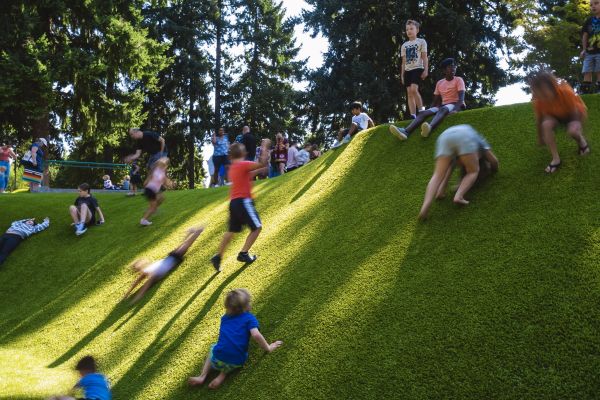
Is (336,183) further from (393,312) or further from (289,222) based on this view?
(393,312)

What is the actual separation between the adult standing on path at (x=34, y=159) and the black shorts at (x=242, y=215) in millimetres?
13620

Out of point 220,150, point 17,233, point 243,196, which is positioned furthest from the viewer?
point 220,150

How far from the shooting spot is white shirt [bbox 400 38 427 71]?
394 inches

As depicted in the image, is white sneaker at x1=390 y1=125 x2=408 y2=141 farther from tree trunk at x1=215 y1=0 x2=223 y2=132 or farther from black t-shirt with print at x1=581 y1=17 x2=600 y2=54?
tree trunk at x1=215 y1=0 x2=223 y2=132

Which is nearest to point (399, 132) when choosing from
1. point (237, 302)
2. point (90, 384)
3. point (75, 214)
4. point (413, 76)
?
point (413, 76)

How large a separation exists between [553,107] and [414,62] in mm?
4050

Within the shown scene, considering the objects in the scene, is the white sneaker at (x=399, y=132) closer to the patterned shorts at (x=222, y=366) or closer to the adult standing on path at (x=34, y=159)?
the patterned shorts at (x=222, y=366)

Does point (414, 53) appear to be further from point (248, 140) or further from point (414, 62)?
point (248, 140)

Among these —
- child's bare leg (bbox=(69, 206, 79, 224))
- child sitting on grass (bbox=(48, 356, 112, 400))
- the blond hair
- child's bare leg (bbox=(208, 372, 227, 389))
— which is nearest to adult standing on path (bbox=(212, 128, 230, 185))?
child's bare leg (bbox=(69, 206, 79, 224))

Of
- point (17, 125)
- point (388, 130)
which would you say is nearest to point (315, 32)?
point (17, 125)

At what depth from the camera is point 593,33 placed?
9.67 meters

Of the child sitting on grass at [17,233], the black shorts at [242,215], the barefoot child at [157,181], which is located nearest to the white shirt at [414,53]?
the black shorts at [242,215]

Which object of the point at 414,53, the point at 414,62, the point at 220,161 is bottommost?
the point at 220,161

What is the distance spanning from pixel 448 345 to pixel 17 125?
23.3m
